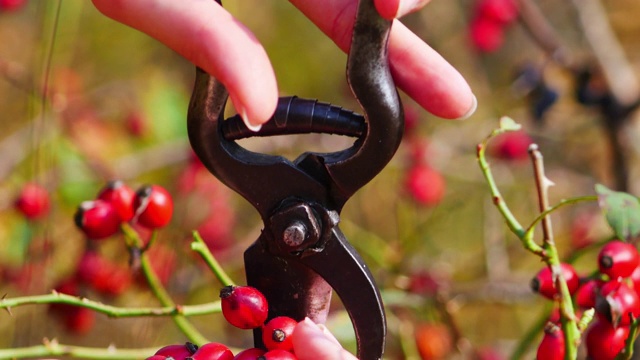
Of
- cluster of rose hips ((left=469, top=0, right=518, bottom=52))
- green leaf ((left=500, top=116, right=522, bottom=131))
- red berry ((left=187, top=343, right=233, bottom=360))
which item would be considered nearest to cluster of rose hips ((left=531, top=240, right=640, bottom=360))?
green leaf ((left=500, top=116, right=522, bottom=131))

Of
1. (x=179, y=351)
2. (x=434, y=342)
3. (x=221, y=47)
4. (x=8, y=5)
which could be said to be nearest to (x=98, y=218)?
(x=179, y=351)

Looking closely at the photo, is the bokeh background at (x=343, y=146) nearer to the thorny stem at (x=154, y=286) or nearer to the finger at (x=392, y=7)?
the thorny stem at (x=154, y=286)

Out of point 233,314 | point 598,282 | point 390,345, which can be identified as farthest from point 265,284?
point 390,345

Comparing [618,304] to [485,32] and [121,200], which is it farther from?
[485,32]

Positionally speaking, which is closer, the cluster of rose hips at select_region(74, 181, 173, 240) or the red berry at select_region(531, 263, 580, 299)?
the red berry at select_region(531, 263, 580, 299)

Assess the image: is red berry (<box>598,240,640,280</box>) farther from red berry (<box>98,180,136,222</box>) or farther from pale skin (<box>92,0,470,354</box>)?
red berry (<box>98,180,136,222</box>)

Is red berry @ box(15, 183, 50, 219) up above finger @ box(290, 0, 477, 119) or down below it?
above

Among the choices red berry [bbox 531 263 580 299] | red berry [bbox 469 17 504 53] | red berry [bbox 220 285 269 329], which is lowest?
red berry [bbox 531 263 580 299]
